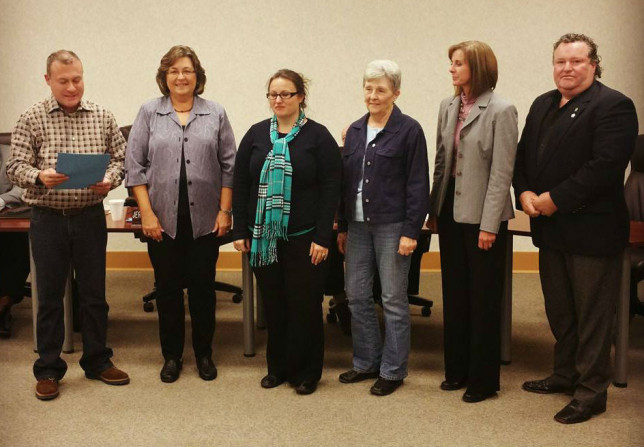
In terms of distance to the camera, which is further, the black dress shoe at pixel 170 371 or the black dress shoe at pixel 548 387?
the black dress shoe at pixel 170 371

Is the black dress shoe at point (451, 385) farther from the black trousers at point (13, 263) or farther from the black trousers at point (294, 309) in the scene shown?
the black trousers at point (13, 263)

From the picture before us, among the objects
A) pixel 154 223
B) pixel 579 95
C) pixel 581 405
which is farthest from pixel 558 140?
pixel 154 223

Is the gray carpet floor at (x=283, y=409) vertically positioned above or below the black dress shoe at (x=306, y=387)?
below

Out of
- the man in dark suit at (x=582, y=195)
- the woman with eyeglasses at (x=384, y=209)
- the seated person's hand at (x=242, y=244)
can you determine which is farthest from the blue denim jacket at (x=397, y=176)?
the seated person's hand at (x=242, y=244)

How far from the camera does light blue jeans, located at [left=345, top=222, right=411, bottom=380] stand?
9.33 feet

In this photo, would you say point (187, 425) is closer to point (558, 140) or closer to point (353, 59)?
point (558, 140)

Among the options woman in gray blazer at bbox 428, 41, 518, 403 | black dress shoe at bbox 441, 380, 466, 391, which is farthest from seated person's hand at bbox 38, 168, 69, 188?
black dress shoe at bbox 441, 380, 466, 391

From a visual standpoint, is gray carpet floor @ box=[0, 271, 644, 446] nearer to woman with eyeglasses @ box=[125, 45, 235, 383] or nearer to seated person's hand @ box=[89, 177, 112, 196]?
woman with eyeglasses @ box=[125, 45, 235, 383]

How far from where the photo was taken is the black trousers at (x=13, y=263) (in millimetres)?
3998

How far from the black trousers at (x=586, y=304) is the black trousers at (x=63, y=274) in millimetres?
1952

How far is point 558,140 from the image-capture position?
8.69ft

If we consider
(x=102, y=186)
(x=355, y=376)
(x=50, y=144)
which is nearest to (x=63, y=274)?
(x=102, y=186)

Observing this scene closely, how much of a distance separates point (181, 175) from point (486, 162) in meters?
1.29

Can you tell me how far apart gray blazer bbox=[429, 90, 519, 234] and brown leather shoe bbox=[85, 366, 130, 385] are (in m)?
1.66
